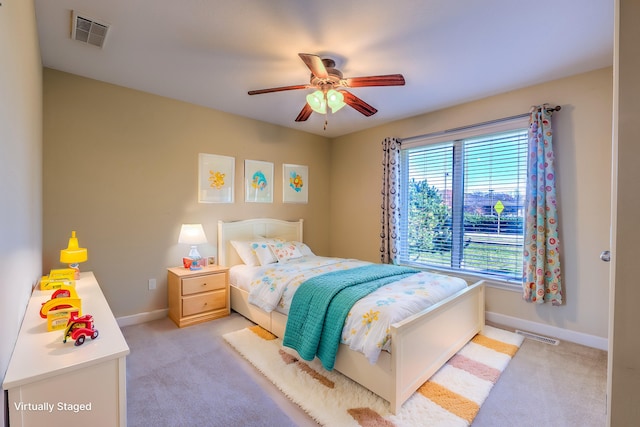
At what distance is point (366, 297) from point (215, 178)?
2.51 meters

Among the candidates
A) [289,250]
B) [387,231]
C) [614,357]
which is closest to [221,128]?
[289,250]

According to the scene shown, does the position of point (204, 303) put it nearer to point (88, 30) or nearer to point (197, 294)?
point (197, 294)

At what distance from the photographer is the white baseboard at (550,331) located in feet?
8.66

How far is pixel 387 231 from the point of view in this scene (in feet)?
13.5

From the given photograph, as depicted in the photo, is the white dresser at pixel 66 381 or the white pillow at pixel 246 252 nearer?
the white dresser at pixel 66 381

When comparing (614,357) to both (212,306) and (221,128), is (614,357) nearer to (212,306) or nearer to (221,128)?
(212,306)

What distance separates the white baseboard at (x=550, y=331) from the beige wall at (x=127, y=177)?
342 cm

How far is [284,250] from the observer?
12.5 ft

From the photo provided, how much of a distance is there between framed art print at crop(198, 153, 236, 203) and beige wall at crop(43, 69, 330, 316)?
8 cm

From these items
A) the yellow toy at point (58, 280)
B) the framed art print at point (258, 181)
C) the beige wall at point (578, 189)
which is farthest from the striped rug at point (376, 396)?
the framed art print at point (258, 181)

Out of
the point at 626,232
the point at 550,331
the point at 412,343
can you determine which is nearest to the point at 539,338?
the point at 550,331

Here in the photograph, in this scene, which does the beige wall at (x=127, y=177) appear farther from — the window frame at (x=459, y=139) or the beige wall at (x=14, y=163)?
the window frame at (x=459, y=139)

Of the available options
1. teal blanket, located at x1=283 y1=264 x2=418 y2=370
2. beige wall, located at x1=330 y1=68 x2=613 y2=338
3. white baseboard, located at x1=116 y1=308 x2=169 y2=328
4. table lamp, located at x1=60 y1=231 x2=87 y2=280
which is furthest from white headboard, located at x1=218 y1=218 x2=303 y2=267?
beige wall, located at x1=330 y1=68 x2=613 y2=338

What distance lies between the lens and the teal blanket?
208 cm
